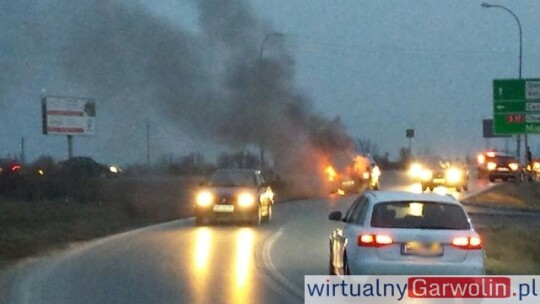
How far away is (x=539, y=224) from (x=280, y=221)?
8.04 meters

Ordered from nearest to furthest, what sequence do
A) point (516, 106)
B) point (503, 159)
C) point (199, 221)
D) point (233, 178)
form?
1. point (199, 221)
2. point (233, 178)
3. point (516, 106)
4. point (503, 159)

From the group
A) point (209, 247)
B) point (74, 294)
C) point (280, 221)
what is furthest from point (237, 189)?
point (74, 294)

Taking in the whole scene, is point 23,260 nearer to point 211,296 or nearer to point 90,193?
point 211,296

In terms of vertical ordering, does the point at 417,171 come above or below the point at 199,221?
below

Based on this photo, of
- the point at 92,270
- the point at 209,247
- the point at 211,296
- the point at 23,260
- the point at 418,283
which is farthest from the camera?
the point at 209,247

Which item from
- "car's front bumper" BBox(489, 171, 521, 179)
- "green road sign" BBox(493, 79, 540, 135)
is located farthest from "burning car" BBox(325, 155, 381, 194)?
"car's front bumper" BBox(489, 171, 521, 179)

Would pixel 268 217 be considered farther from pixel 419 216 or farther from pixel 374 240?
pixel 374 240

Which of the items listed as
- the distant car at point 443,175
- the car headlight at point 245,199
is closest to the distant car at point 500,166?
the distant car at point 443,175

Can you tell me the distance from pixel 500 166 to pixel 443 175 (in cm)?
1274

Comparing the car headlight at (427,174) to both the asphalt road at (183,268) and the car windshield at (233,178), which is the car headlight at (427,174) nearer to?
the car windshield at (233,178)

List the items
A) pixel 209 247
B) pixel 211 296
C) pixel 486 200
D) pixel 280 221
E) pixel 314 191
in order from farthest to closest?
pixel 314 191
pixel 486 200
pixel 280 221
pixel 209 247
pixel 211 296

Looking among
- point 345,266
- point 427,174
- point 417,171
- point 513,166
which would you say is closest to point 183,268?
point 345,266

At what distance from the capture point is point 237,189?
1280 inches

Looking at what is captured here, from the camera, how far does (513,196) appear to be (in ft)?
173
